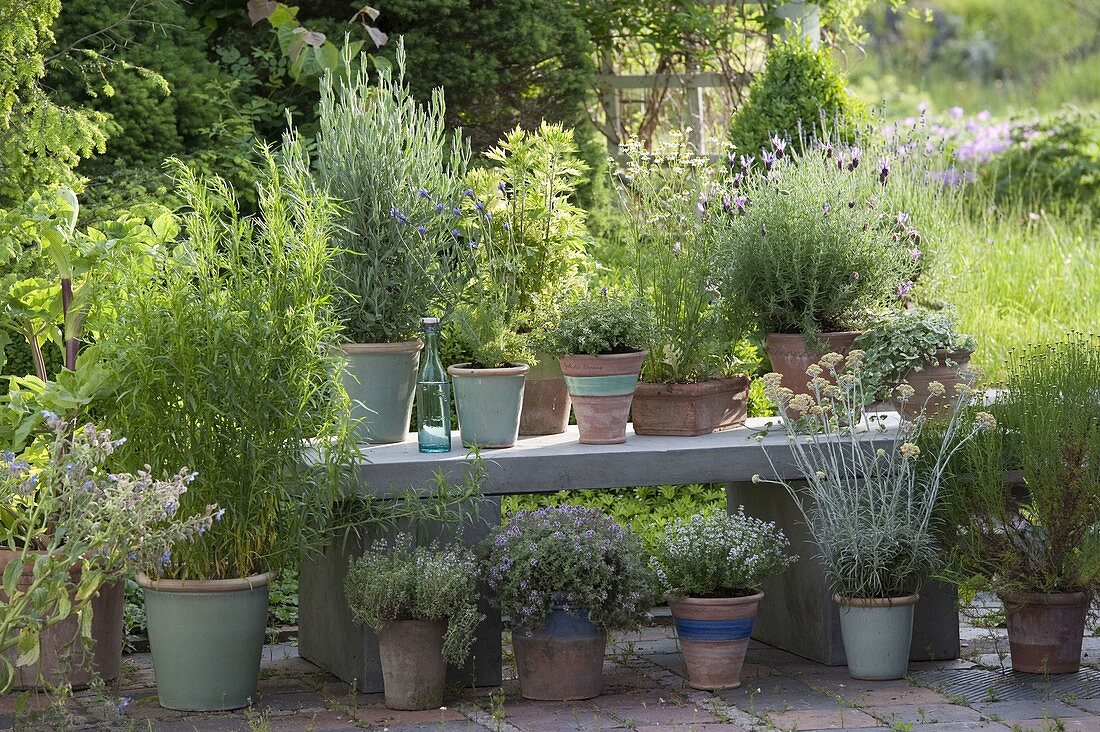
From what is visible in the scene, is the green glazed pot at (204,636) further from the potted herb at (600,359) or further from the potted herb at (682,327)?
the potted herb at (682,327)

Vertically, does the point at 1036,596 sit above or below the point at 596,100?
below

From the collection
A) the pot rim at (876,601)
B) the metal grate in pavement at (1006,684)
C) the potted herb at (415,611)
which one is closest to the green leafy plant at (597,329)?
the potted herb at (415,611)

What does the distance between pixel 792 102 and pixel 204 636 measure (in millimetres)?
4911

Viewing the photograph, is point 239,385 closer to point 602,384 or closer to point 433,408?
point 433,408

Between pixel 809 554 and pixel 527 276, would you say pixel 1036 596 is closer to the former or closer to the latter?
pixel 809 554

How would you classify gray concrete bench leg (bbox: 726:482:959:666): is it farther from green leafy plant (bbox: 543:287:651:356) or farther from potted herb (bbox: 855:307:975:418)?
green leafy plant (bbox: 543:287:651:356)

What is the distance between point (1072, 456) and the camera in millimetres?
4176

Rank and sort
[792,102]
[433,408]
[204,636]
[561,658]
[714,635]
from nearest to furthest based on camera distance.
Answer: [204,636] < [561,658] < [714,635] < [433,408] < [792,102]

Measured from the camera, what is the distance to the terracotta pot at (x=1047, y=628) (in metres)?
4.34

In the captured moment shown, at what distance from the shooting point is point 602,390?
175 inches

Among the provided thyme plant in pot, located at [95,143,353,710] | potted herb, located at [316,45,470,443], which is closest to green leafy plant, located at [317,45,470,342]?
potted herb, located at [316,45,470,443]

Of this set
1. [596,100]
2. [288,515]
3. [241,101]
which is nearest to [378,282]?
[288,515]

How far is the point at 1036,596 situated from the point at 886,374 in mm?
857

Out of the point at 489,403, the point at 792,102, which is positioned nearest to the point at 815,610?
the point at 489,403
